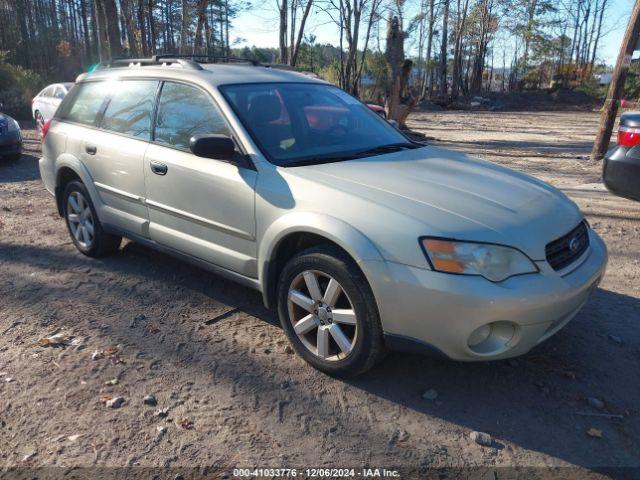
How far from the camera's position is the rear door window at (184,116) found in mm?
3643

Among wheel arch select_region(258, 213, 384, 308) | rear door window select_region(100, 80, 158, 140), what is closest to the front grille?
wheel arch select_region(258, 213, 384, 308)

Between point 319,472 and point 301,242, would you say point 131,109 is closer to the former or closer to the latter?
point 301,242

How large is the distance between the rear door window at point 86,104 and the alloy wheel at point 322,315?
2749 millimetres

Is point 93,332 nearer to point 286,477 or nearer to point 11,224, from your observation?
point 286,477

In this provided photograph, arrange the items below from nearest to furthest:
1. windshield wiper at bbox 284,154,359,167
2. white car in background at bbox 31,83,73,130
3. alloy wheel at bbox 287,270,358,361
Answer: alloy wheel at bbox 287,270,358,361 → windshield wiper at bbox 284,154,359,167 → white car in background at bbox 31,83,73,130

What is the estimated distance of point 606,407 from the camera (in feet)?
9.38

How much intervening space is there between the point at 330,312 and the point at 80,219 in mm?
3139

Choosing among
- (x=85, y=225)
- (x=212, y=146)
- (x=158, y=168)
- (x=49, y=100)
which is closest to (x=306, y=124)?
(x=212, y=146)

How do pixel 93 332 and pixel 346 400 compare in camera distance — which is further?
pixel 93 332

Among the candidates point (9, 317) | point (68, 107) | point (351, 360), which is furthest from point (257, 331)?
point (68, 107)

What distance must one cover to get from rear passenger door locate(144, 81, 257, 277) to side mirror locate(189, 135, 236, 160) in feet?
0.53

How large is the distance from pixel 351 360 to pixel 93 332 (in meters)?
1.89

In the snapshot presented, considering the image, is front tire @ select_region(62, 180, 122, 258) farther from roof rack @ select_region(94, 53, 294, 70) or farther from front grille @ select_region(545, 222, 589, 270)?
front grille @ select_region(545, 222, 589, 270)

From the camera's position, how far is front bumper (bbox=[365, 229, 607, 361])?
2547mm
